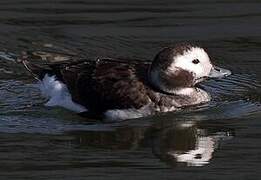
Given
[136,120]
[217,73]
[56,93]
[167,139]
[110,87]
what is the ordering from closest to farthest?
[167,139] < [136,120] < [110,87] < [217,73] < [56,93]

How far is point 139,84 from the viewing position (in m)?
9.56

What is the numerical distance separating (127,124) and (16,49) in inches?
105

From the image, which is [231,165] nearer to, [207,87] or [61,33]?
[207,87]

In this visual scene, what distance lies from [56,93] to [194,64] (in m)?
1.33

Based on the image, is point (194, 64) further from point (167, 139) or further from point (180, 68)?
point (167, 139)

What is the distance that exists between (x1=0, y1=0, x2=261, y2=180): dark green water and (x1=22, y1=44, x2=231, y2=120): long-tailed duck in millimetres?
111

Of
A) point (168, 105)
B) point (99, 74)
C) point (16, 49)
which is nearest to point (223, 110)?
point (168, 105)

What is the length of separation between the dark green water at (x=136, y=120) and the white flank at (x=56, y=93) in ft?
0.31

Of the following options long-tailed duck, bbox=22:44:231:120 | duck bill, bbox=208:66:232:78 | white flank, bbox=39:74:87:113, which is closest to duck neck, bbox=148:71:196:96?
long-tailed duck, bbox=22:44:231:120

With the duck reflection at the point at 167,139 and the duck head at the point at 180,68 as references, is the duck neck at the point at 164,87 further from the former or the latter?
the duck reflection at the point at 167,139

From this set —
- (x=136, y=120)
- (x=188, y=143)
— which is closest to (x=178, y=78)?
(x=136, y=120)

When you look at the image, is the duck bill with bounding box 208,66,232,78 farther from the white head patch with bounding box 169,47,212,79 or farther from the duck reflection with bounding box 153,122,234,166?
the duck reflection with bounding box 153,122,234,166

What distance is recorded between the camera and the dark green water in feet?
25.8

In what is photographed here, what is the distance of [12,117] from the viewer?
31.3 feet
